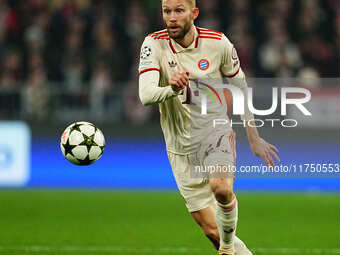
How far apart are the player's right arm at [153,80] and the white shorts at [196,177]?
0.67m

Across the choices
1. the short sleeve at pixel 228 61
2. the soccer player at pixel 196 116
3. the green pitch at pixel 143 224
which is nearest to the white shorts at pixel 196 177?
the soccer player at pixel 196 116

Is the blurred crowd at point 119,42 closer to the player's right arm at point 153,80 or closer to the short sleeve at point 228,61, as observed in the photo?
the short sleeve at point 228,61

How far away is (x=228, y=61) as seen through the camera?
6.07m

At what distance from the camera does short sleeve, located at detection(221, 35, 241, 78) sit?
19.8 feet

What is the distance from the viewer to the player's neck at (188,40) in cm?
601

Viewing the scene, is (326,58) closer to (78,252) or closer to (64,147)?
(78,252)

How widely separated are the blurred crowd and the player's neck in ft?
23.8

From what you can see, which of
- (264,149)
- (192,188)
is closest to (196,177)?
(192,188)

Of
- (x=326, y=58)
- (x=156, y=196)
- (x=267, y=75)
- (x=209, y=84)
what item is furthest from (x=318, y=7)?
(x=209, y=84)

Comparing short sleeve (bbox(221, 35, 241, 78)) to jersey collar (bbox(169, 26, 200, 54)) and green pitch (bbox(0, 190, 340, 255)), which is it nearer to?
jersey collar (bbox(169, 26, 200, 54))

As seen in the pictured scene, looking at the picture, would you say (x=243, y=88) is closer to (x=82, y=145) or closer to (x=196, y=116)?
(x=196, y=116)

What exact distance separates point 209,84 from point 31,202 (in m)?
Answer: 6.50

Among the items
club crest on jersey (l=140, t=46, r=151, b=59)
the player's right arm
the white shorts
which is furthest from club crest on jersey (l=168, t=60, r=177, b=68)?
the white shorts

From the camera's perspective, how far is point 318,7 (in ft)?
49.7
